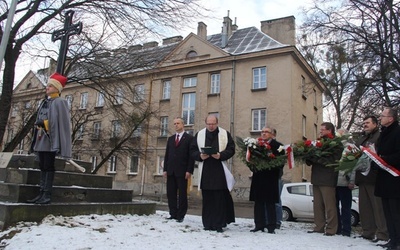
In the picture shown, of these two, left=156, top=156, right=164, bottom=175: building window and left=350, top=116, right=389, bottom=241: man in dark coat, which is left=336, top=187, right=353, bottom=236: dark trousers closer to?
left=350, top=116, right=389, bottom=241: man in dark coat

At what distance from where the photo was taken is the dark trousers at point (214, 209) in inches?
232

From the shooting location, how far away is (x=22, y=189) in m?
5.68

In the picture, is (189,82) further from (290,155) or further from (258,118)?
(290,155)

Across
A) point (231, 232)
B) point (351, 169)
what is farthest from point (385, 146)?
point (231, 232)

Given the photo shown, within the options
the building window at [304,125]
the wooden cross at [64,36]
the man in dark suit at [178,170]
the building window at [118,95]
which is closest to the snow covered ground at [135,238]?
the man in dark suit at [178,170]

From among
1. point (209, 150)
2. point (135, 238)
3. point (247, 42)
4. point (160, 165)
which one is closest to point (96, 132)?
point (160, 165)

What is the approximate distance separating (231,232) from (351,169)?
211 centimetres

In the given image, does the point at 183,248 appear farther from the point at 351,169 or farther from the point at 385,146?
the point at 385,146

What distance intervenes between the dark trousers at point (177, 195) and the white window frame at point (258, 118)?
1971cm

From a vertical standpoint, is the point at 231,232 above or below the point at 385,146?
below

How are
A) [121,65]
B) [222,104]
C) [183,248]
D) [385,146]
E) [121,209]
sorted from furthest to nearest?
[222,104], [121,65], [121,209], [385,146], [183,248]

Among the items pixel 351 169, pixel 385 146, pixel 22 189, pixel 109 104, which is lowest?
pixel 22 189

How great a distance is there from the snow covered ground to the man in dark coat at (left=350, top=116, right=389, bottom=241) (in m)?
0.31

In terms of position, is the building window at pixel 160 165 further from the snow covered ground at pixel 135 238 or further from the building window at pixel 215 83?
the snow covered ground at pixel 135 238
